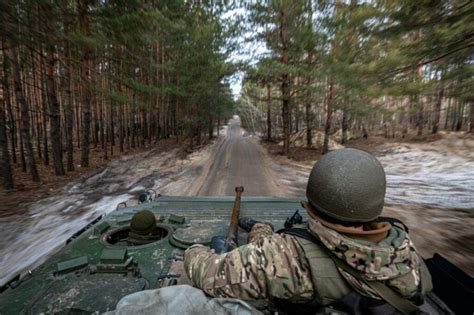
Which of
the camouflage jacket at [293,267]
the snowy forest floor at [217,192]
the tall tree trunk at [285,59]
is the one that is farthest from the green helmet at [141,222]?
the tall tree trunk at [285,59]

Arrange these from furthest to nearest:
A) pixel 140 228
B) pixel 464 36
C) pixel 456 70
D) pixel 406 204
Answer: pixel 406 204 → pixel 456 70 → pixel 464 36 → pixel 140 228

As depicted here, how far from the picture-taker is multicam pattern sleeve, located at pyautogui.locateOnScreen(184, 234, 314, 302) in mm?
1547

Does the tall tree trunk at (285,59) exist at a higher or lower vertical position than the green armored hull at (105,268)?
higher

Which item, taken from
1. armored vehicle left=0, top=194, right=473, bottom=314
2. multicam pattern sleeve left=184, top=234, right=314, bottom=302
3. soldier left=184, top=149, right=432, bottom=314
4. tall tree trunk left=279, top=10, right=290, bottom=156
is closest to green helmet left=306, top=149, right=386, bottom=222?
soldier left=184, top=149, right=432, bottom=314

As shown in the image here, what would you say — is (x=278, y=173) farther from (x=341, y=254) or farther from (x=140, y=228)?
(x=341, y=254)

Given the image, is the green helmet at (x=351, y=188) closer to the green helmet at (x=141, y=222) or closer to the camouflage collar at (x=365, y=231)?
the camouflage collar at (x=365, y=231)

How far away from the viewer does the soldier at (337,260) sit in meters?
1.38

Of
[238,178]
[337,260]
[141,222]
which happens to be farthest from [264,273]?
[238,178]

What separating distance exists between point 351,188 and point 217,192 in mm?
7165

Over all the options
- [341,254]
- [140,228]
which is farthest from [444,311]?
[140,228]

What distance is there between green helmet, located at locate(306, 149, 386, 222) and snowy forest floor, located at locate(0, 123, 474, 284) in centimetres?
365

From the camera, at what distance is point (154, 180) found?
1016 cm

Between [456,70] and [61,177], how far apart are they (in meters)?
12.2

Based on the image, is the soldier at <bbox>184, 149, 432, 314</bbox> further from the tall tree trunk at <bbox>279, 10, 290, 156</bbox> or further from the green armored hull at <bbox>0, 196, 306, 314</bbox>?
the tall tree trunk at <bbox>279, 10, 290, 156</bbox>
